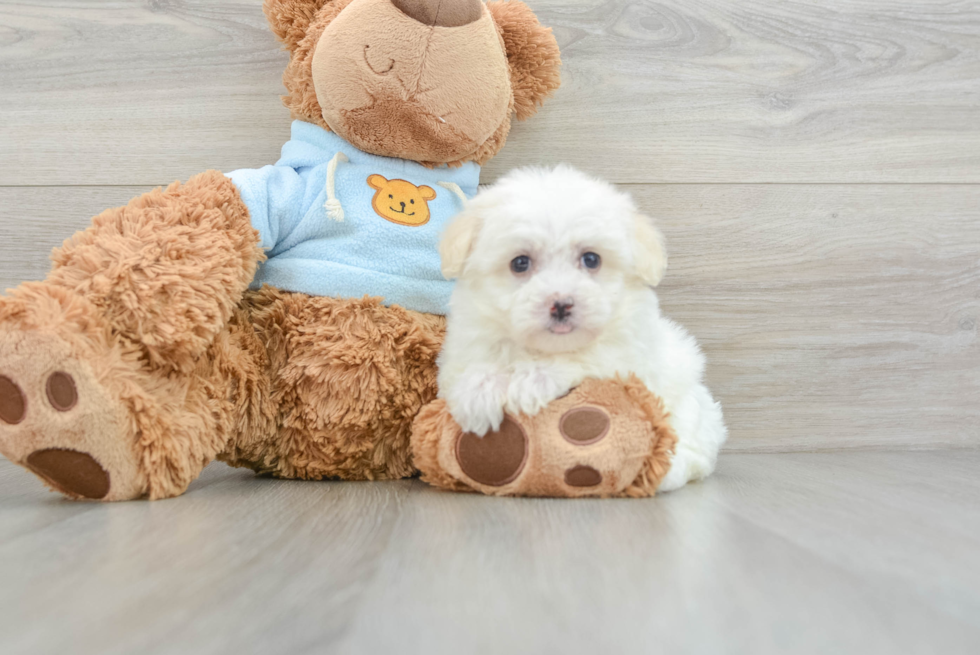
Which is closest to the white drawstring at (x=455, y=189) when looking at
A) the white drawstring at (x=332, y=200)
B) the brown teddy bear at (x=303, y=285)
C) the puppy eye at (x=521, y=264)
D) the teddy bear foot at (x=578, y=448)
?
the brown teddy bear at (x=303, y=285)

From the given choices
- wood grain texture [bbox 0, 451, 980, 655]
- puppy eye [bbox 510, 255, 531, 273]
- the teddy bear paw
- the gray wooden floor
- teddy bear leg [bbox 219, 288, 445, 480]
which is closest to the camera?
wood grain texture [bbox 0, 451, 980, 655]

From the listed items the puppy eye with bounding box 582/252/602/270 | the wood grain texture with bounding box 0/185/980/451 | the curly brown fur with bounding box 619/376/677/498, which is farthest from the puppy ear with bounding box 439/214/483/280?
the wood grain texture with bounding box 0/185/980/451

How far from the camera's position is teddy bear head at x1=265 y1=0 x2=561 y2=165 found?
3.25ft

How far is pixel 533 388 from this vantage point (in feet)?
2.85

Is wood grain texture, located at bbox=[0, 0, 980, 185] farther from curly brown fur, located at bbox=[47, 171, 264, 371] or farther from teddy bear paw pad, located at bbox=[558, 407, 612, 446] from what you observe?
teddy bear paw pad, located at bbox=[558, 407, 612, 446]

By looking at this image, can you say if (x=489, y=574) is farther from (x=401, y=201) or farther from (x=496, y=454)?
(x=401, y=201)

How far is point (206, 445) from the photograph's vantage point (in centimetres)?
92

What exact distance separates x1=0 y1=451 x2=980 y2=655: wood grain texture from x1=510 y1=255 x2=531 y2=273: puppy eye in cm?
27

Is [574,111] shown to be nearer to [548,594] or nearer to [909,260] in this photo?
[909,260]

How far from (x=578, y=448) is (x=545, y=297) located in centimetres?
18

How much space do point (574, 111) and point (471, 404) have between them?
666 mm

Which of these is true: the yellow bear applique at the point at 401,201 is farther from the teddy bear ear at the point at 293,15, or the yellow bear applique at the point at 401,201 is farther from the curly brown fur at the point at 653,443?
the curly brown fur at the point at 653,443

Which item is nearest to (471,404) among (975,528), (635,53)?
(975,528)

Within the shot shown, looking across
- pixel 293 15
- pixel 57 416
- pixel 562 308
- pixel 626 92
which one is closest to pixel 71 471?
pixel 57 416
